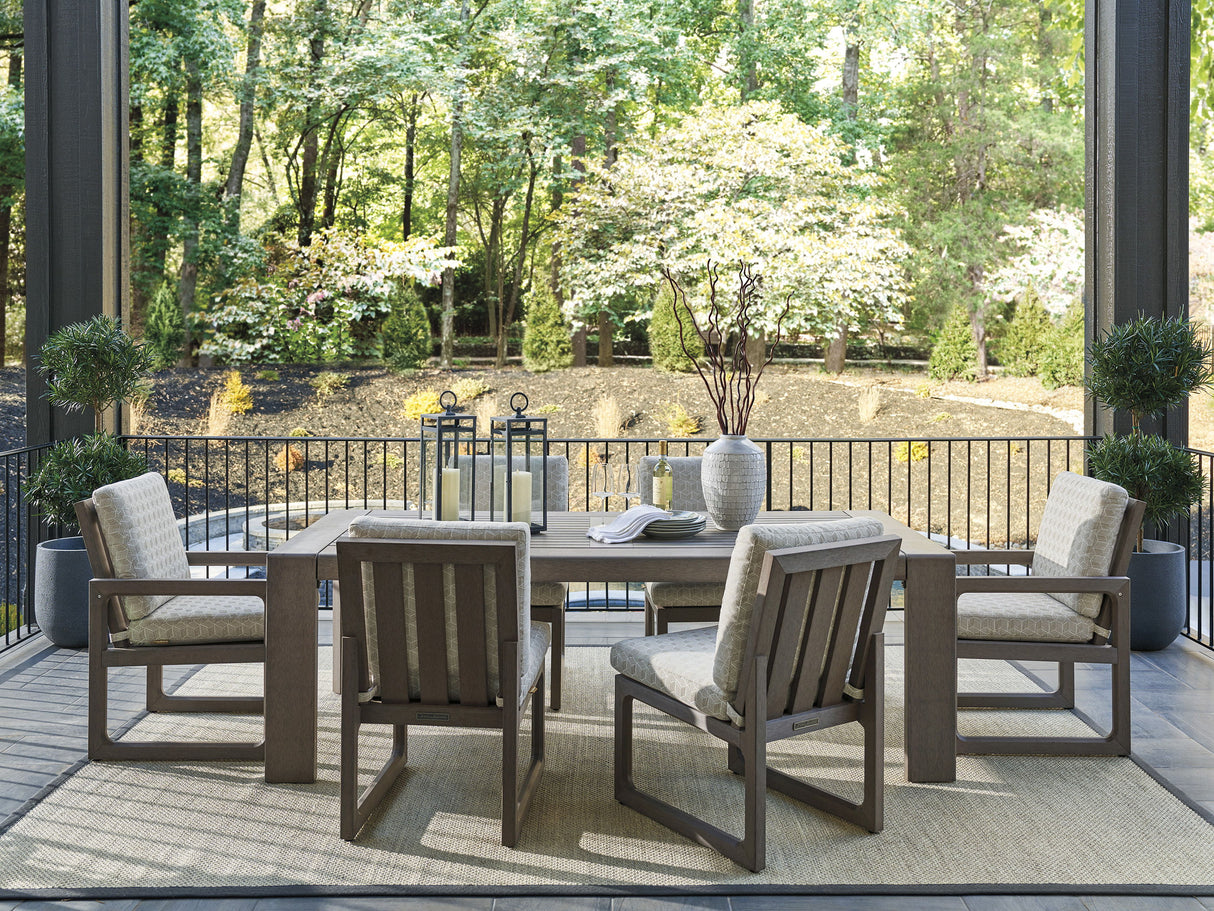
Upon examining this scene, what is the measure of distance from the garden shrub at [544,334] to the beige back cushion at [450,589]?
773cm

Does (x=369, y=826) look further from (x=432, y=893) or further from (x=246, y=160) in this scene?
(x=246, y=160)

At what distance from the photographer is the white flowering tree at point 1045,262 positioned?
9.83 metres

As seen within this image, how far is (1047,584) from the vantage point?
9.37 feet

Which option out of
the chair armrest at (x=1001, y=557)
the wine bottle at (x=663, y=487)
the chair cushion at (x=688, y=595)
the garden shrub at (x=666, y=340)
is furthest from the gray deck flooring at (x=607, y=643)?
the garden shrub at (x=666, y=340)

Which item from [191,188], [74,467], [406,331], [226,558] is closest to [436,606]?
[226,558]

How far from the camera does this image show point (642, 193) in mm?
9891

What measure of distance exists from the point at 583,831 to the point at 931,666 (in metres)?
1.07

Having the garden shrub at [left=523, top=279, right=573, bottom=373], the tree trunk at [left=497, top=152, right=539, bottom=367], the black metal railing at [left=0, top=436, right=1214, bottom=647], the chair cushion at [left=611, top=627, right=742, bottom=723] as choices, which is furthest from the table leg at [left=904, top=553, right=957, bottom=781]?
the tree trunk at [left=497, top=152, right=539, bottom=367]

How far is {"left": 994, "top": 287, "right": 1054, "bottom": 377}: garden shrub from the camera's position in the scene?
9.89 m

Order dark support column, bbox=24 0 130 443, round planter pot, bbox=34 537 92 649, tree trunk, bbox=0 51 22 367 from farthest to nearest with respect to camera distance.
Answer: tree trunk, bbox=0 51 22 367 < dark support column, bbox=24 0 130 443 < round planter pot, bbox=34 537 92 649

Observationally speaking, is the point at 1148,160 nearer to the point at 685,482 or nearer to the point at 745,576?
the point at 685,482

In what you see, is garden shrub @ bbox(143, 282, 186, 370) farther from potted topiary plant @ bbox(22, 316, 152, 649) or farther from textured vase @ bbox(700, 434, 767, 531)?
textured vase @ bbox(700, 434, 767, 531)

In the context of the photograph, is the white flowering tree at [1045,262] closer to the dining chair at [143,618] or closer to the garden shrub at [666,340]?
the garden shrub at [666,340]

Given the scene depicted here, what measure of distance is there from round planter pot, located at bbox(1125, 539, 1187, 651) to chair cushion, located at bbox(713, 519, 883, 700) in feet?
7.47
